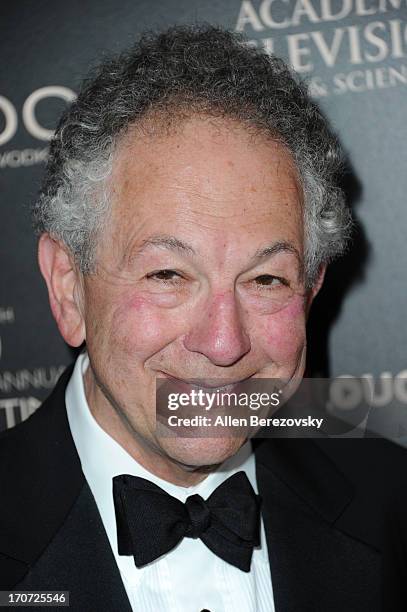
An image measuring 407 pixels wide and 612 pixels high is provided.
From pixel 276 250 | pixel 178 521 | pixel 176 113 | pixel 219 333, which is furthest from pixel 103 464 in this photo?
pixel 176 113

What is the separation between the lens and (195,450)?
155cm

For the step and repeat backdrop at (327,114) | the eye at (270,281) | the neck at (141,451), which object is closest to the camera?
the eye at (270,281)

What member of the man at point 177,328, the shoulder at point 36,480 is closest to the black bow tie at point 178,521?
the man at point 177,328

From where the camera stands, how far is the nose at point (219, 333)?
4.81 ft

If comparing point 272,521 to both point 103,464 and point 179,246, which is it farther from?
point 179,246

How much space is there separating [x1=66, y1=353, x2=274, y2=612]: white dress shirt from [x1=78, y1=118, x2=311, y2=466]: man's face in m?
0.14

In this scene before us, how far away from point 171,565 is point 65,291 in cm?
57

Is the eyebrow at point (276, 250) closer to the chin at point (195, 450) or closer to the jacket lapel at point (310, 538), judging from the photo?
the chin at point (195, 450)

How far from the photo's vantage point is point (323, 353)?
2.26 meters

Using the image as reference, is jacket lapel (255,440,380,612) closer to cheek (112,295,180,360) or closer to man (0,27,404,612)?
man (0,27,404,612)

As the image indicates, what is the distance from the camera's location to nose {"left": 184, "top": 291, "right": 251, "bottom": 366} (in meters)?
1.47

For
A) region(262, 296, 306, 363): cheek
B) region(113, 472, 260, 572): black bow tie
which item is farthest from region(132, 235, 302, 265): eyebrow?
region(113, 472, 260, 572): black bow tie

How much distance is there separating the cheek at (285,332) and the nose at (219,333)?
0.25 feet

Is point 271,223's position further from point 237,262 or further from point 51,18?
point 51,18
